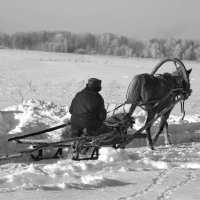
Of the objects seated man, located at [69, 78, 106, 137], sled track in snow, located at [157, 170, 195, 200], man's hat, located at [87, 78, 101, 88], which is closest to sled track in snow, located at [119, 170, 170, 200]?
sled track in snow, located at [157, 170, 195, 200]

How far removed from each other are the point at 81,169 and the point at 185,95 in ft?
16.0

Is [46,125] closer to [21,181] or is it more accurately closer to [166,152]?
[166,152]

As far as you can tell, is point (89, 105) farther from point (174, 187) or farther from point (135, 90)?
point (174, 187)

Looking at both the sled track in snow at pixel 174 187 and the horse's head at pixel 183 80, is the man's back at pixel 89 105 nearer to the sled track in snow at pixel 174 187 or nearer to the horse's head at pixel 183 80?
the sled track in snow at pixel 174 187

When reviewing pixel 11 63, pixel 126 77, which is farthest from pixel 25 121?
pixel 11 63

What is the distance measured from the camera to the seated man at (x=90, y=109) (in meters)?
7.50

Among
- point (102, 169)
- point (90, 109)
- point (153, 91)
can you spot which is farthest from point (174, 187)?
point (153, 91)

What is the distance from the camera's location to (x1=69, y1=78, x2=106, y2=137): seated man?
7499 mm

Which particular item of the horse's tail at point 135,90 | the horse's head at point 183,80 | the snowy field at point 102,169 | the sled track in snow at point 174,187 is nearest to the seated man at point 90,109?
the snowy field at point 102,169

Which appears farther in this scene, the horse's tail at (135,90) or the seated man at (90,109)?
the horse's tail at (135,90)

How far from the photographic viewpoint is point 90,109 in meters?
7.52

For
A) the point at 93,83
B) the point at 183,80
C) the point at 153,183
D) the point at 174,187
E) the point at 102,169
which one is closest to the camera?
the point at 174,187

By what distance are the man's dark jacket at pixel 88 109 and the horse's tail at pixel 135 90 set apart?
71.6 inches

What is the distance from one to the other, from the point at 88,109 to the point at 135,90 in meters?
2.02
